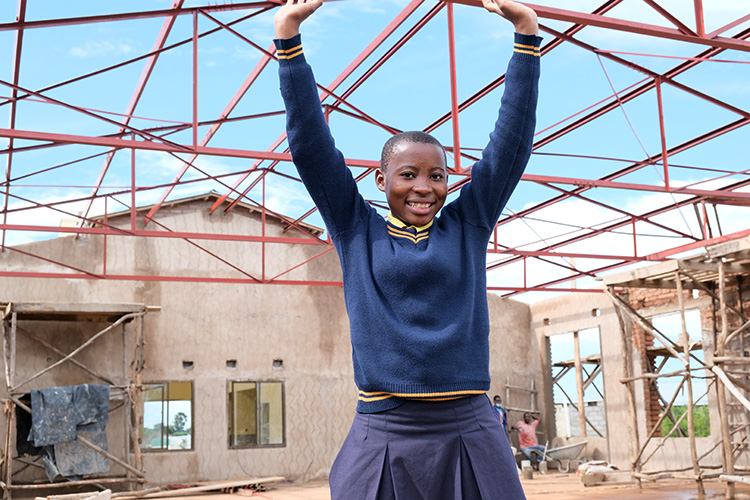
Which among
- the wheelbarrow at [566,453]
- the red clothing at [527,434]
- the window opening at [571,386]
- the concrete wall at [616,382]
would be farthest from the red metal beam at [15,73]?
the window opening at [571,386]

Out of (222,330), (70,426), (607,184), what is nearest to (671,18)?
(607,184)

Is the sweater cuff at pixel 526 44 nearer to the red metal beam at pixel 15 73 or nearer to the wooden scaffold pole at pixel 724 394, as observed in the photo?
the red metal beam at pixel 15 73

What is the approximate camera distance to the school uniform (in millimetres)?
1556

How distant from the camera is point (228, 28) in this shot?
8.16 metres

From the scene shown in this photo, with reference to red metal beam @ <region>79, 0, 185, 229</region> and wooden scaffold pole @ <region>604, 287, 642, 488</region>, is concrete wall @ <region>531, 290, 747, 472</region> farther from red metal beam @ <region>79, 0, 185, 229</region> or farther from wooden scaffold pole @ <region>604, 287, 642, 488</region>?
red metal beam @ <region>79, 0, 185, 229</region>

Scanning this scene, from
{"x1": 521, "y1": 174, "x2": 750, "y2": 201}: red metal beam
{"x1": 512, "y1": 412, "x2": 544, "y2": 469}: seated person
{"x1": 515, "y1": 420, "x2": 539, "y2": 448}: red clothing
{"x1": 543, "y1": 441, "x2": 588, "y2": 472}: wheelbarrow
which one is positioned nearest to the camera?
{"x1": 521, "y1": 174, "x2": 750, "y2": 201}: red metal beam

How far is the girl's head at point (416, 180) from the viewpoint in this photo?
5.74 feet

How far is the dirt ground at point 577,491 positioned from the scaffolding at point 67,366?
79.4 inches

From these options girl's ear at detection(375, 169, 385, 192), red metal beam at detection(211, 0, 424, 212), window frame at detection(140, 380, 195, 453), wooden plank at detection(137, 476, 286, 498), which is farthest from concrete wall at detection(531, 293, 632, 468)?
girl's ear at detection(375, 169, 385, 192)

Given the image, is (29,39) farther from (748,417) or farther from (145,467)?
(748,417)

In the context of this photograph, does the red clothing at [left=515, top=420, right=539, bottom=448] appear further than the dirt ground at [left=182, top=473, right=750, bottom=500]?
Yes

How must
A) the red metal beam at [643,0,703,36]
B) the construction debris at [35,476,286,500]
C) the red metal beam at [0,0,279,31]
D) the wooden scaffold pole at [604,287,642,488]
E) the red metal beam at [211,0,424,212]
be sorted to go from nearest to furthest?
the red metal beam at [643,0,703,36] → the red metal beam at [0,0,279,31] → the red metal beam at [211,0,424,212] → the wooden scaffold pole at [604,287,642,488] → the construction debris at [35,476,286,500]

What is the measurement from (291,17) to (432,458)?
899 millimetres

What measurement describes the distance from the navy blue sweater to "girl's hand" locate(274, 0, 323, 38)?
2cm
